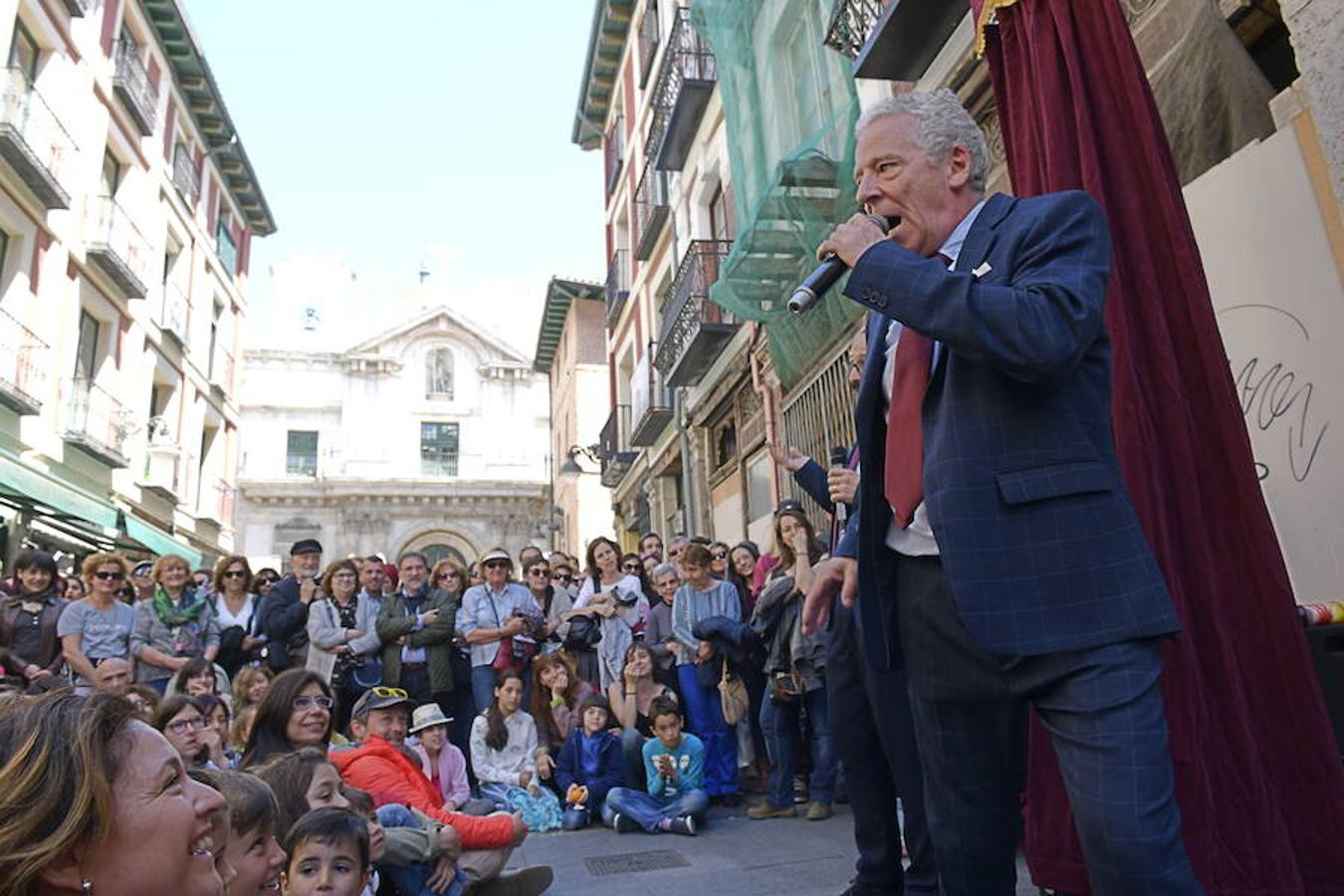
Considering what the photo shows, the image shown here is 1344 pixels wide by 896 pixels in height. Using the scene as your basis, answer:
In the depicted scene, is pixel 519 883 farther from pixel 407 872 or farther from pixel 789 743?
pixel 789 743

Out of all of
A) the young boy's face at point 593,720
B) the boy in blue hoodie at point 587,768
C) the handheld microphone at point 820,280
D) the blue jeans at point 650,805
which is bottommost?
the blue jeans at point 650,805

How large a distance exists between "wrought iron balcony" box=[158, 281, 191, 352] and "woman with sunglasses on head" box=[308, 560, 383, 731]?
14.7 metres

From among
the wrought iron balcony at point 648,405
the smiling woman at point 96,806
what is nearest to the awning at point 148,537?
the wrought iron balcony at point 648,405

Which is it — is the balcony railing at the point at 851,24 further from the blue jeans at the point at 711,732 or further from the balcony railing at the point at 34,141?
the balcony railing at the point at 34,141

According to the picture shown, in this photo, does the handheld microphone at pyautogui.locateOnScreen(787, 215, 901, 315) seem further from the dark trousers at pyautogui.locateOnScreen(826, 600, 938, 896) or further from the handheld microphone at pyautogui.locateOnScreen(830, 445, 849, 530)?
the dark trousers at pyautogui.locateOnScreen(826, 600, 938, 896)

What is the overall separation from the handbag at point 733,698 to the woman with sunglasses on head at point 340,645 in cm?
265

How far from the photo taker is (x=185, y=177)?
827 inches

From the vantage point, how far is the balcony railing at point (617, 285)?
803 inches

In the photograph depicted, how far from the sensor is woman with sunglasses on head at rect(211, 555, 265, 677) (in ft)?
23.2

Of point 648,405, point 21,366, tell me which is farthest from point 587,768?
point 21,366

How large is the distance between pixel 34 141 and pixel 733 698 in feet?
45.9

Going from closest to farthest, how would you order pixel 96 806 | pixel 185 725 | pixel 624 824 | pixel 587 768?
pixel 96 806
pixel 185 725
pixel 624 824
pixel 587 768

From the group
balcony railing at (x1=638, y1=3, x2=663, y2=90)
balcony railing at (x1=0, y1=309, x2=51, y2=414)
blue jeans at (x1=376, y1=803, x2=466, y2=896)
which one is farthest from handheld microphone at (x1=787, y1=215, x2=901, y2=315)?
balcony railing at (x1=638, y1=3, x2=663, y2=90)

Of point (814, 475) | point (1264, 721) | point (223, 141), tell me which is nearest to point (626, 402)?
point (223, 141)
